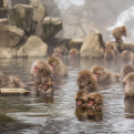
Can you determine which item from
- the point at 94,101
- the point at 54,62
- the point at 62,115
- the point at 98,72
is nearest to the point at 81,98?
the point at 94,101

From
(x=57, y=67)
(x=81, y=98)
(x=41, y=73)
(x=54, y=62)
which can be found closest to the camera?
(x=81, y=98)

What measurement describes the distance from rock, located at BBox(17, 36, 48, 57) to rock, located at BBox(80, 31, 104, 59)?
237 cm

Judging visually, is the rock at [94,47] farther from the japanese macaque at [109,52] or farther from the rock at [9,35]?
the rock at [9,35]

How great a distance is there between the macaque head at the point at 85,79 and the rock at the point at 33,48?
13.5 meters

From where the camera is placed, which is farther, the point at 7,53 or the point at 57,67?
the point at 7,53

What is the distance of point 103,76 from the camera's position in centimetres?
838

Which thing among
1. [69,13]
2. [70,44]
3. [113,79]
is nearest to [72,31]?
[69,13]

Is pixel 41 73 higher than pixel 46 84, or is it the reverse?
pixel 41 73

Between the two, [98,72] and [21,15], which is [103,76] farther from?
[21,15]

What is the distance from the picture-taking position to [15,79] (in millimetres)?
7684

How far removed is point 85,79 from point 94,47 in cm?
1289

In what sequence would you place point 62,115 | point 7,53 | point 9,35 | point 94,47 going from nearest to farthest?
point 62,115, point 7,53, point 94,47, point 9,35

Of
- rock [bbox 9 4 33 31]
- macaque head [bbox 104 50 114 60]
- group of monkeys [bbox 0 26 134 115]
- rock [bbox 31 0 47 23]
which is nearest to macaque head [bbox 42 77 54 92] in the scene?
group of monkeys [bbox 0 26 134 115]

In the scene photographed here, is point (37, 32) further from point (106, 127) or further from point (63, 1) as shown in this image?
point (63, 1)
